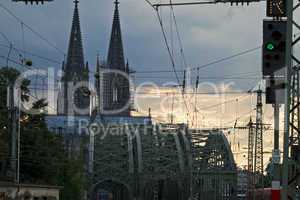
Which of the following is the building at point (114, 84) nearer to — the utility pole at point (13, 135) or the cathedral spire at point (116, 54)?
the cathedral spire at point (116, 54)

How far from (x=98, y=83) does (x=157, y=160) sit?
52894mm

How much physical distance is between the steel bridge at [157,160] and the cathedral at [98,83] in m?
7.28

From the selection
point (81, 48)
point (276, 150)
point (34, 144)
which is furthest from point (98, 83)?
point (81, 48)

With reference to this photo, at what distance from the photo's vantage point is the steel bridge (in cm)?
12006

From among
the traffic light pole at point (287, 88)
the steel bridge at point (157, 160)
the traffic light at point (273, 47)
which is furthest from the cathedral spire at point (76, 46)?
the traffic light at point (273, 47)

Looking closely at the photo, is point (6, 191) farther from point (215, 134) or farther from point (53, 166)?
point (215, 134)

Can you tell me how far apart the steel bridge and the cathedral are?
23.9ft

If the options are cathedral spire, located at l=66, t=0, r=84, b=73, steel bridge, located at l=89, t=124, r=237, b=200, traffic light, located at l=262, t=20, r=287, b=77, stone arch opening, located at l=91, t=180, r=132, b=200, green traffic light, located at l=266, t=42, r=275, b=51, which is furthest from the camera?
cathedral spire, located at l=66, t=0, r=84, b=73

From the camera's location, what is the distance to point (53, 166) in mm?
61500

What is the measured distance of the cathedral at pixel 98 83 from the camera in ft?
316

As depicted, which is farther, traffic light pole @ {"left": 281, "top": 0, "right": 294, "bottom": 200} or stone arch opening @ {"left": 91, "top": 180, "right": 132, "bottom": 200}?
stone arch opening @ {"left": 91, "top": 180, "right": 132, "bottom": 200}

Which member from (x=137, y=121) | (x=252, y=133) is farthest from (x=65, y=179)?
(x=137, y=121)

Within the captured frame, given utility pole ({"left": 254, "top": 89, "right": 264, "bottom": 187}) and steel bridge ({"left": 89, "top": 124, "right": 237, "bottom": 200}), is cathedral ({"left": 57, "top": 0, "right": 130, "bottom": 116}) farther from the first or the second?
utility pole ({"left": 254, "top": 89, "right": 264, "bottom": 187})

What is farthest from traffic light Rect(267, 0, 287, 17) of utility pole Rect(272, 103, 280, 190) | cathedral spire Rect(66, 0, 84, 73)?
cathedral spire Rect(66, 0, 84, 73)
